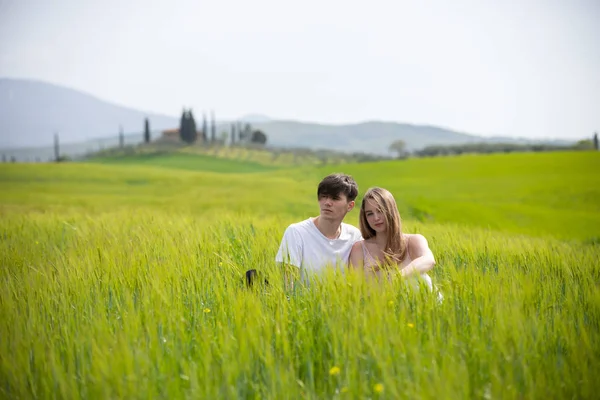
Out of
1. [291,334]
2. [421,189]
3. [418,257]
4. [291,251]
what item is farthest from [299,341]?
[421,189]

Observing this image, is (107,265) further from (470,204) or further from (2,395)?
(470,204)

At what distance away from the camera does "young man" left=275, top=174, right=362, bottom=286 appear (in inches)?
160

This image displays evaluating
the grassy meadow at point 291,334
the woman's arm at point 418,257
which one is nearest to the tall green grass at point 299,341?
the grassy meadow at point 291,334

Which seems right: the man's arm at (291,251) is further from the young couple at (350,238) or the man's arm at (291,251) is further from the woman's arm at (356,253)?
the woman's arm at (356,253)

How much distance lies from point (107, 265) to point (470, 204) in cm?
1617

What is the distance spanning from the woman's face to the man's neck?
28cm

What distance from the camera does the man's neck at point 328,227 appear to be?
4.23 metres

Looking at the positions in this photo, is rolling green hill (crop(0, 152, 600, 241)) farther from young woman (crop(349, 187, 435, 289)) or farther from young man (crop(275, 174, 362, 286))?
young man (crop(275, 174, 362, 286))

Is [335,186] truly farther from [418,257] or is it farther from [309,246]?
[418,257]

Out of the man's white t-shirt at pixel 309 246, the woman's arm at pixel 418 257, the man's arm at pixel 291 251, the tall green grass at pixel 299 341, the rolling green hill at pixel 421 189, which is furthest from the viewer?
the rolling green hill at pixel 421 189

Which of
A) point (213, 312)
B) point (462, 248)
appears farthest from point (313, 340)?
point (462, 248)

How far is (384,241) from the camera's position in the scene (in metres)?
4.25

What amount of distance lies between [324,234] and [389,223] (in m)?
0.57

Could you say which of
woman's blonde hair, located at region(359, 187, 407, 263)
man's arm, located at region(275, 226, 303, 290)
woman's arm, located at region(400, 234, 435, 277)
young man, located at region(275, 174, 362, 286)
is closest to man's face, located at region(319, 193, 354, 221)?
young man, located at region(275, 174, 362, 286)
